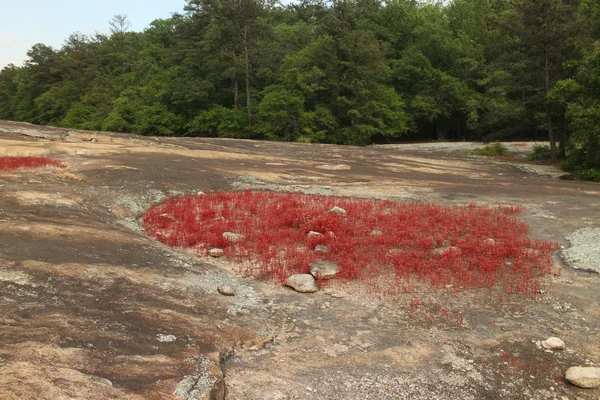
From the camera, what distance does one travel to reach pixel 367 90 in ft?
176

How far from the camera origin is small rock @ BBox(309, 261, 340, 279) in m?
11.4

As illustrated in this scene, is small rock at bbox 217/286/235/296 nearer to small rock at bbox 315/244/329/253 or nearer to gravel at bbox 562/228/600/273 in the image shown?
small rock at bbox 315/244/329/253

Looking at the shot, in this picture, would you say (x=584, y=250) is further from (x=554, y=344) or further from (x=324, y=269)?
(x=324, y=269)

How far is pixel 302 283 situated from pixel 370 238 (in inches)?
157

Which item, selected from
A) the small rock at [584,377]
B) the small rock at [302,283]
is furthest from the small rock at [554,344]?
the small rock at [302,283]

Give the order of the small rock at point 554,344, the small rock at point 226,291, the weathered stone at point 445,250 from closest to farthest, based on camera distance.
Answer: the small rock at point 554,344 < the small rock at point 226,291 < the weathered stone at point 445,250

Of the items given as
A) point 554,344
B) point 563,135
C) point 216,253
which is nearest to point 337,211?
point 216,253

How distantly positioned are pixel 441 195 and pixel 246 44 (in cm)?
4264

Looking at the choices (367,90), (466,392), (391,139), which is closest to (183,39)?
(367,90)

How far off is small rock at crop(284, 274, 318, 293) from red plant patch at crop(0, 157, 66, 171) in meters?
14.1

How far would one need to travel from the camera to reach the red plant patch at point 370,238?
1173 cm

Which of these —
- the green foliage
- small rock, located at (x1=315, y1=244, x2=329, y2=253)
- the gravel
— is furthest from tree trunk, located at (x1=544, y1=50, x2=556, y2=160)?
the green foliage

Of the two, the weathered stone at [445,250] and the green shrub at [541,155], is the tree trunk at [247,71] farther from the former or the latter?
the weathered stone at [445,250]

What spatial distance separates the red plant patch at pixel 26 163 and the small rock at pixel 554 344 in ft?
64.3
